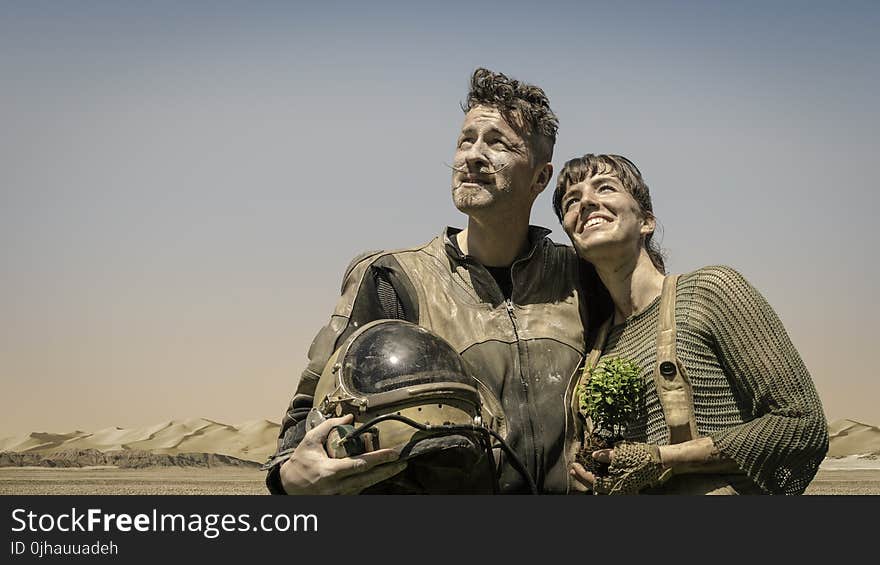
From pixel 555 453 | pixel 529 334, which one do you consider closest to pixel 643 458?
Answer: pixel 555 453

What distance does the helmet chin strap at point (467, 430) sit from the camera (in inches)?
242

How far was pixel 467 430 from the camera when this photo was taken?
638cm

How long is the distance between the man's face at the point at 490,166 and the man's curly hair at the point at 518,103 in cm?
6

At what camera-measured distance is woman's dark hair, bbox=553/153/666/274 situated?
7.38 metres

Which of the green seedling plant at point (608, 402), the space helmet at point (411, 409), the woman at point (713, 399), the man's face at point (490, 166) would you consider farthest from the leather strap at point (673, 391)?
the man's face at point (490, 166)

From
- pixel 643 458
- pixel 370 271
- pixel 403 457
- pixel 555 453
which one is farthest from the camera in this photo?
pixel 370 271

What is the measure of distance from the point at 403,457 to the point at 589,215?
2113 mm

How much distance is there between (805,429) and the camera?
669cm

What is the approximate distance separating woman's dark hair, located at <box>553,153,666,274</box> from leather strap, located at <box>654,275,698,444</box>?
30.6 inches

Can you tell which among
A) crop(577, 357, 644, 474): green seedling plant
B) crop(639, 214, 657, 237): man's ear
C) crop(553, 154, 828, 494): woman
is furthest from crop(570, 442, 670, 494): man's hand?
crop(639, 214, 657, 237): man's ear

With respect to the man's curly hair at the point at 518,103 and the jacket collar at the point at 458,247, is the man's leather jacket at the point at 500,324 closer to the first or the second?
the jacket collar at the point at 458,247

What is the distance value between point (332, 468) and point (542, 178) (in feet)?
8.96

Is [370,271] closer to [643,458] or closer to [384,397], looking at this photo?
[384,397]

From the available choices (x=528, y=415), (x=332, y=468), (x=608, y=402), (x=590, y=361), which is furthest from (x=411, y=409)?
(x=590, y=361)
